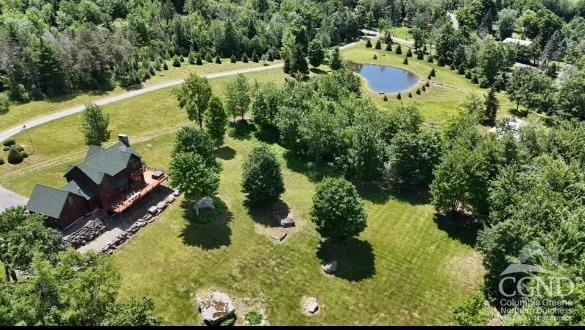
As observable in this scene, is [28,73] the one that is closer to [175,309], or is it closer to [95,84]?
[95,84]

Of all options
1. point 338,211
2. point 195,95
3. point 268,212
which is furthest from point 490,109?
point 195,95

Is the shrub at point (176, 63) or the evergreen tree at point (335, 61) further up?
the shrub at point (176, 63)

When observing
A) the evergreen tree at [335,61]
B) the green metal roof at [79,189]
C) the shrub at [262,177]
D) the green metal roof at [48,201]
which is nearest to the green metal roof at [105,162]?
the green metal roof at [79,189]

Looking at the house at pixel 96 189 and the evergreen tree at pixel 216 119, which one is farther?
the evergreen tree at pixel 216 119

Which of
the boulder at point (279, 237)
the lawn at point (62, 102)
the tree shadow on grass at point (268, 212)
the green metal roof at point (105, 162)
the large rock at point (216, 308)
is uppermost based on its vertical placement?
the green metal roof at point (105, 162)

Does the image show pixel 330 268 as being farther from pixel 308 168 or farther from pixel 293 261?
pixel 308 168
